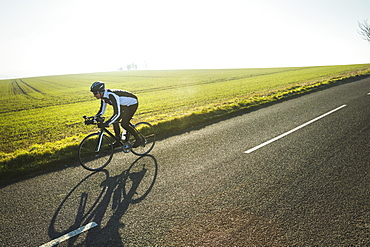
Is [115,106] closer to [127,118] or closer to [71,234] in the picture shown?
[127,118]

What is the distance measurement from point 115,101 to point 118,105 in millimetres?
127

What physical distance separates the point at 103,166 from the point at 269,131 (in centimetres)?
551

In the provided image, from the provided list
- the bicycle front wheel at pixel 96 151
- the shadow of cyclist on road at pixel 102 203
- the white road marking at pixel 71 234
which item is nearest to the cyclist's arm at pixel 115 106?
the bicycle front wheel at pixel 96 151

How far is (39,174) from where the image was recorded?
5.90 meters

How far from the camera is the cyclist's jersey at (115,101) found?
613 centimetres

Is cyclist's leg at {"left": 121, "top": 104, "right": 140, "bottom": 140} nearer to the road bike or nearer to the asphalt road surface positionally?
the road bike

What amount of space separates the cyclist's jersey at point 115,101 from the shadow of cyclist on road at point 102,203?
140cm

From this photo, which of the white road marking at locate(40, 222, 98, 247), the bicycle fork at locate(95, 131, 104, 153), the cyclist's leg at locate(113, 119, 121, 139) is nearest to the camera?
the white road marking at locate(40, 222, 98, 247)

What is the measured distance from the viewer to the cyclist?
607cm

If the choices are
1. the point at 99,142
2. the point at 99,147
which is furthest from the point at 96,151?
the point at 99,142

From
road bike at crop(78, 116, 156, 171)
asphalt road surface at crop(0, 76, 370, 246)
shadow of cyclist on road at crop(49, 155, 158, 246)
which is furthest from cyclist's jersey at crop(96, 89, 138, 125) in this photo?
shadow of cyclist on road at crop(49, 155, 158, 246)

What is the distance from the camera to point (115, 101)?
20.3 ft

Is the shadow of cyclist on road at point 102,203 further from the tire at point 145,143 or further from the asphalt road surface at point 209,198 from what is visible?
the tire at point 145,143

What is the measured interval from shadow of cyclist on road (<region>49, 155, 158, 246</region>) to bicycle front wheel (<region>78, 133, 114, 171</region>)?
530 mm
